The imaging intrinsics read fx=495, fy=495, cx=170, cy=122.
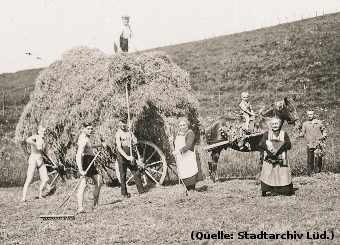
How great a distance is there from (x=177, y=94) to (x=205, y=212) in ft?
15.9

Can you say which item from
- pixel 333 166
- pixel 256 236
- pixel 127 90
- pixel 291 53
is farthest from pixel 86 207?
pixel 291 53

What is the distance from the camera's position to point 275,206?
30.7 ft

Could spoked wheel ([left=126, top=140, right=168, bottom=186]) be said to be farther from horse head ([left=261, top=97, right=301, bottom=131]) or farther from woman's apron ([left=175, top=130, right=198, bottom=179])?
horse head ([left=261, top=97, right=301, bottom=131])

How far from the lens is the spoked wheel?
13055mm

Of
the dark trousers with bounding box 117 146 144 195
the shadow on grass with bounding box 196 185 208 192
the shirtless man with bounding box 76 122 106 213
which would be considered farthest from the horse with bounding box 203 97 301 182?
the shirtless man with bounding box 76 122 106 213

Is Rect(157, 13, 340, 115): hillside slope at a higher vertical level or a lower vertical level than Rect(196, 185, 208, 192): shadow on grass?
higher

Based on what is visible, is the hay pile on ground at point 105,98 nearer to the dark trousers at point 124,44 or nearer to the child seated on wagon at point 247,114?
the dark trousers at point 124,44

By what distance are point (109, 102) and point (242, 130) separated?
11.7ft

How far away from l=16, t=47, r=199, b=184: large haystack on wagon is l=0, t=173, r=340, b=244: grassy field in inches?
61.8

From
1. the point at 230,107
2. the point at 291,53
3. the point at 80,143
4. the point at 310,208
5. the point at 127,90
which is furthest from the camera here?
the point at 291,53

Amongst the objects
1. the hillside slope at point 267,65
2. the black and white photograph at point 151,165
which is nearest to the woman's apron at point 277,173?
the black and white photograph at point 151,165

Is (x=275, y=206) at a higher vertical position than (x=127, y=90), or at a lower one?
lower

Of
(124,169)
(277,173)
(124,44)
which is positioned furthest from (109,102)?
(277,173)

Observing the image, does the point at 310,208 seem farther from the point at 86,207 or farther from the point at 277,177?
the point at 86,207
